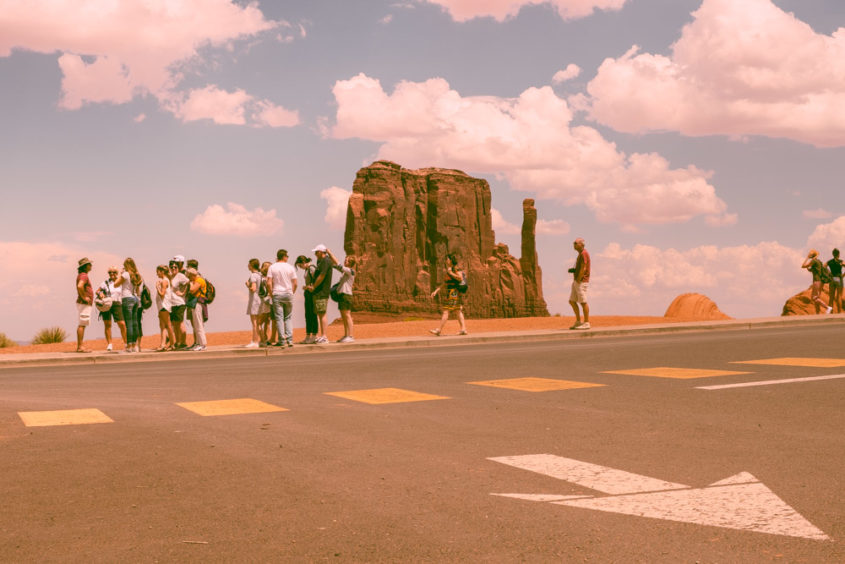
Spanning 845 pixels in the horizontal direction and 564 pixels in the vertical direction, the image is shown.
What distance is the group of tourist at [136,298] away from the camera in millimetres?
19578

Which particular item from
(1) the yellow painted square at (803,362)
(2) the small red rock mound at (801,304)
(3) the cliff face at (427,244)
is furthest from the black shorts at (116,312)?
(3) the cliff face at (427,244)

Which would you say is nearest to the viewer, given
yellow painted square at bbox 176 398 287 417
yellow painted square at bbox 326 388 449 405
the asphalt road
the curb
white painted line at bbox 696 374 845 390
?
the asphalt road

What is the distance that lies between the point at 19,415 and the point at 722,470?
694cm

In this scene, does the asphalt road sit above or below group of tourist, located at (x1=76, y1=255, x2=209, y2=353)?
below

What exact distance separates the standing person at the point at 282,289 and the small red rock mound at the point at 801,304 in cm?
2521

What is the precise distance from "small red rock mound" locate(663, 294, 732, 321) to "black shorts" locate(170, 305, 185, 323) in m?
25.3

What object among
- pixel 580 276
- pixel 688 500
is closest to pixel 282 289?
pixel 580 276

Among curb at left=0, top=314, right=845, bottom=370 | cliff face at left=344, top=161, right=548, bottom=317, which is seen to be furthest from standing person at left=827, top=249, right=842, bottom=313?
cliff face at left=344, top=161, right=548, bottom=317

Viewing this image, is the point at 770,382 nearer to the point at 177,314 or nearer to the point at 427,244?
the point at 177,314

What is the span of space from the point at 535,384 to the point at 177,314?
11033 millimetres

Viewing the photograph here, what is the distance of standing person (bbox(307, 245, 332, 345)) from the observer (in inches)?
776

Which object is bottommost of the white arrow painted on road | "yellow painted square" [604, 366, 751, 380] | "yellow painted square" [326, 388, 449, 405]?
the white arrow painted on road

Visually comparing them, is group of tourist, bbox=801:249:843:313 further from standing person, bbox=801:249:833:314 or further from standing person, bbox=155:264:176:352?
standing person, bbox=155:264:176:352

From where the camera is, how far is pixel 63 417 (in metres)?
8.99
